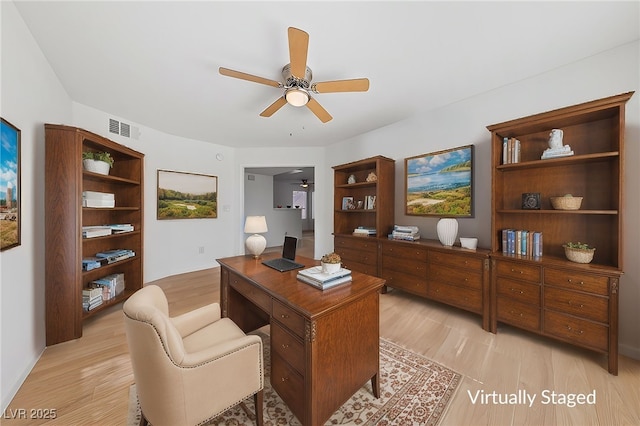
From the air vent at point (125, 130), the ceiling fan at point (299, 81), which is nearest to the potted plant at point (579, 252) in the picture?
the ceiling fan at point (299, 81)

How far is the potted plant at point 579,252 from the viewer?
1862 mm

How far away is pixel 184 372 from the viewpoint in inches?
40.3

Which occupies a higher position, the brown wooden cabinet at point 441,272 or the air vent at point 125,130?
the air vent at point 125,130

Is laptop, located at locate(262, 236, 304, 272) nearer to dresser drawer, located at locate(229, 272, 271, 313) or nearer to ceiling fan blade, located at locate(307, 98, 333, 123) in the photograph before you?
dresser drawer, located at locate(229, 272, 271, 313)

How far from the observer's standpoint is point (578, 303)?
1.83 meters

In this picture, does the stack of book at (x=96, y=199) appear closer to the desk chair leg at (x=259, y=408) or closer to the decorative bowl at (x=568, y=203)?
the desk chair leg at (x=259, y=408)

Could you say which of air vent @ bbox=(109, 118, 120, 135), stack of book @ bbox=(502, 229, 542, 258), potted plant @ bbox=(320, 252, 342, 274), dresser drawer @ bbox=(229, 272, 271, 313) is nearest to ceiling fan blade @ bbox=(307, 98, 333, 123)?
potted plant @ bbox=(320, 252, 342, 274)

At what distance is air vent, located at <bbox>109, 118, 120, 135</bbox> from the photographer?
325cm

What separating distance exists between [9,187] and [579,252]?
4.20 m

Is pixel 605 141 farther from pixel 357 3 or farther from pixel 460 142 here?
pixel 357 3

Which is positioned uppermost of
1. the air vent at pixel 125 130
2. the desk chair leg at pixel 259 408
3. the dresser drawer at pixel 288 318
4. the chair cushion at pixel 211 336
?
the air vent at pixel 125 130

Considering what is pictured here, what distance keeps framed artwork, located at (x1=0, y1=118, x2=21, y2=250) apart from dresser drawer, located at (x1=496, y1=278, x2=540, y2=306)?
3.82 metres

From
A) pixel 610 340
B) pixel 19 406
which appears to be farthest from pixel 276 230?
pixel 610 340

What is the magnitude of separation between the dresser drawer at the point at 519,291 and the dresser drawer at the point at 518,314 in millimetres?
44
